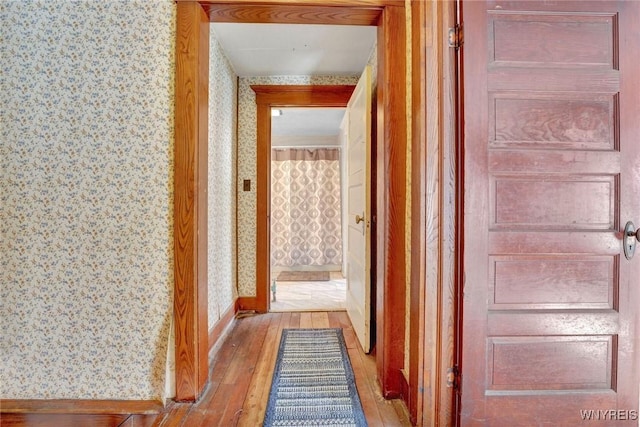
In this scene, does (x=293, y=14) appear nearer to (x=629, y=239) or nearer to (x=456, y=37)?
(x=456, y=37)

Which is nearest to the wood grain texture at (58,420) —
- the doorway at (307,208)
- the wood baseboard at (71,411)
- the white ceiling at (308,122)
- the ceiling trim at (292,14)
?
the wood baseboard at (71,411)

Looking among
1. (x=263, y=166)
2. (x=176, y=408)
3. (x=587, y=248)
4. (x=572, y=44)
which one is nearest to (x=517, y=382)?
(x=587, y=248)

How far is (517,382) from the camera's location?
1.33 meters

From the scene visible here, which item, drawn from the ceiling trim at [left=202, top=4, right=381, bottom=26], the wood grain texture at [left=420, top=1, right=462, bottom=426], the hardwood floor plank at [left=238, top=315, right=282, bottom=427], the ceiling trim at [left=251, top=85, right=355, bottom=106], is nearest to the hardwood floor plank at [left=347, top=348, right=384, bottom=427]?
the wood grain texture at [left=420, top=1, right=462, bottom=426]

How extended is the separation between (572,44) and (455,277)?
3.60 feet

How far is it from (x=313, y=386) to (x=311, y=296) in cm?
177

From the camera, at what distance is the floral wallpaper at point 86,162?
5.06 ft

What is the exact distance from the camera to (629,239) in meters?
1.31

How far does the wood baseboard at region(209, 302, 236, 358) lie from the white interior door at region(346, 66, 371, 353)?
100 centimetres

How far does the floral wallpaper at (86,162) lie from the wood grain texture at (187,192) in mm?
55

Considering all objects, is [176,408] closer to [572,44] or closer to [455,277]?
[455,277]

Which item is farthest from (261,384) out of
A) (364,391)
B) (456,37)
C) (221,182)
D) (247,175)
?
(456,37)

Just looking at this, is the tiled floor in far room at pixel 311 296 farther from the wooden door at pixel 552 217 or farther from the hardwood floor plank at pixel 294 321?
the wooden door at pixel 552 217

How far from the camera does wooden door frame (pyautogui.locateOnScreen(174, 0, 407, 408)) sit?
1540 mm
